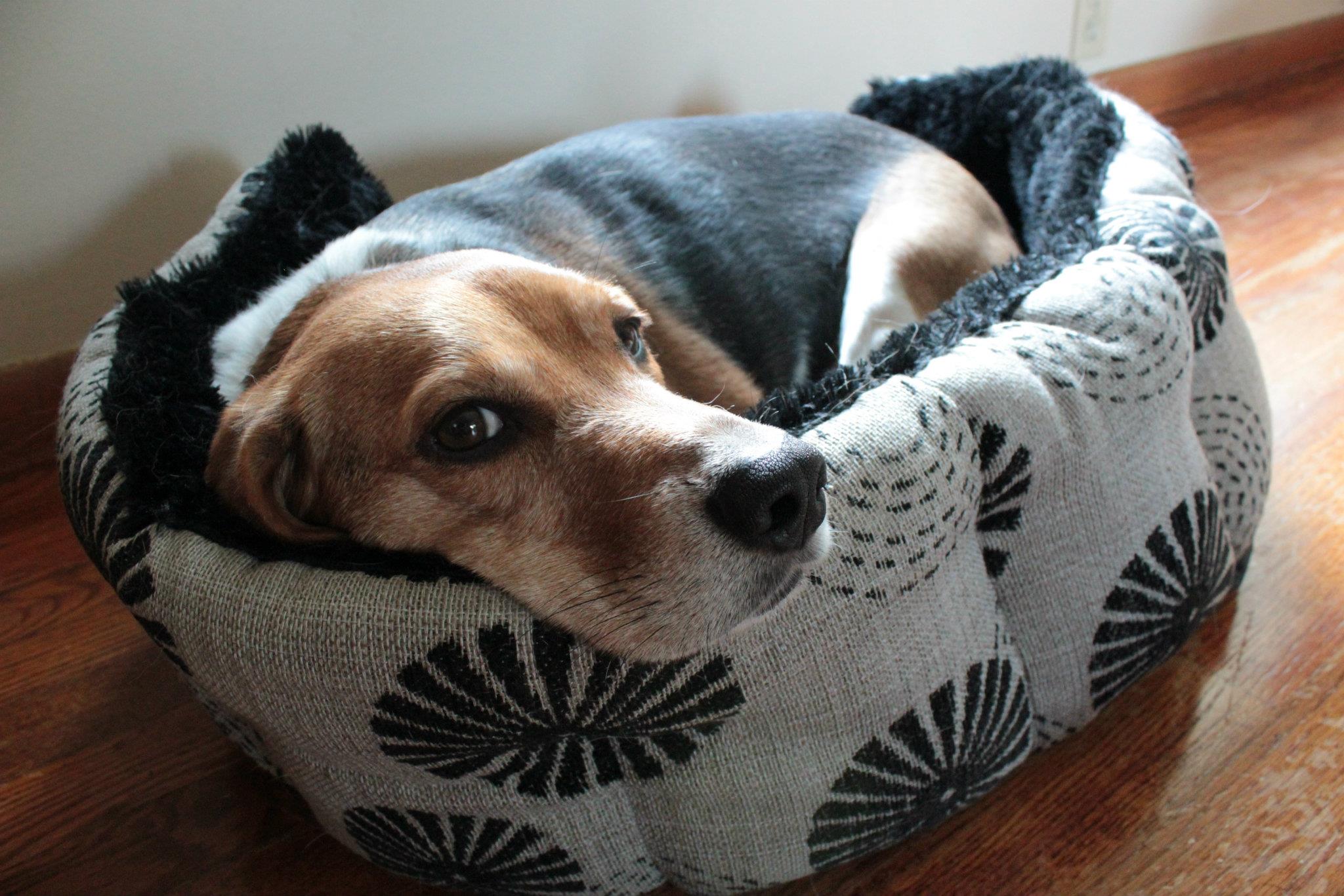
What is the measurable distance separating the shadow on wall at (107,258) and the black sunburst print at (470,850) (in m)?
1.62

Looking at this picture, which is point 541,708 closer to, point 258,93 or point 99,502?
point 99,502

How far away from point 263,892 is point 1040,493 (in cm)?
134

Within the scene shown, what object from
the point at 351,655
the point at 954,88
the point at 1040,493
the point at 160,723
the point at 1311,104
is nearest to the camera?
the point at 351,655

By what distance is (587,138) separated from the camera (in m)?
2.29

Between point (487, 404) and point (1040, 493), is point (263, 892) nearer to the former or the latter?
point (487, 404)

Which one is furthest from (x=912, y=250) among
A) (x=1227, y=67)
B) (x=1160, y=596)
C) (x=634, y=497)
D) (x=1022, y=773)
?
(x=1227, y=67)

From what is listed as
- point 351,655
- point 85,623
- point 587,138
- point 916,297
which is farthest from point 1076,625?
point 85,623

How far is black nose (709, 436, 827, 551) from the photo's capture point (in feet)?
3.66

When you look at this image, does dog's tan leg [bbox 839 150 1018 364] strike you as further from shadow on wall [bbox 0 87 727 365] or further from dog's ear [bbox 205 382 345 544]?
shadow on wall [bbox 0 87 727 365]

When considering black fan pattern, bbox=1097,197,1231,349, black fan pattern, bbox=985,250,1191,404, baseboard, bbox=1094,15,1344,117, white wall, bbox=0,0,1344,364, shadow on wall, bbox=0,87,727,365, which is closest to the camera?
black fan pattern, bbox=985,250,1191,404

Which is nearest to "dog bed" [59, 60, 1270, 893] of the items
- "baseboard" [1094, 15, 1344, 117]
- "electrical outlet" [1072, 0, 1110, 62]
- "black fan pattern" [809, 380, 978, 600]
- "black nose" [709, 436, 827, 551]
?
"black fan pattern" [809, 380, 978, 600]

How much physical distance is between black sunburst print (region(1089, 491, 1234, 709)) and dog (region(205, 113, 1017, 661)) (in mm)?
641

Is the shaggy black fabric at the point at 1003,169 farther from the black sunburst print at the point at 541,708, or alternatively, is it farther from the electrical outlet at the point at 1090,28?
the electrical outlet at the point at 1090,28

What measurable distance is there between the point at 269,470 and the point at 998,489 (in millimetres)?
1045
